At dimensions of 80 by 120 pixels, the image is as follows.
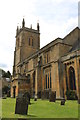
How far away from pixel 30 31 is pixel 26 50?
841cm

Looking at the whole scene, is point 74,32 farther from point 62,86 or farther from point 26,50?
point 26,50

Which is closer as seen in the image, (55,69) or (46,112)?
(46,112)

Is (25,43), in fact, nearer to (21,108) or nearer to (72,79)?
(72,79)

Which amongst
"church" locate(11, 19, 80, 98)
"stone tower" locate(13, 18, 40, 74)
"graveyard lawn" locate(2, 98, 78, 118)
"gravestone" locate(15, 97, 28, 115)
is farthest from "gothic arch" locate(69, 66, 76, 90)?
"stone tower" locate(13, 18, 40, 74)

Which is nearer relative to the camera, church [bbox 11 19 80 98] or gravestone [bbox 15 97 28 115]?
gravestone [bbox 15 97 28 115]

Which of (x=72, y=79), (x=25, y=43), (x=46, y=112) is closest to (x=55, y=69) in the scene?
(x=72, y=79)

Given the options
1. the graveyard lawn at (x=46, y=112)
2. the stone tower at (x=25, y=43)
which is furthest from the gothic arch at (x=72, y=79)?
the stone tower at (x=25, y=43)

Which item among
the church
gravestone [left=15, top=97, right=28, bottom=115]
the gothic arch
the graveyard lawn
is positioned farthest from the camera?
the church

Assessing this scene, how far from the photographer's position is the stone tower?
54.1 meters

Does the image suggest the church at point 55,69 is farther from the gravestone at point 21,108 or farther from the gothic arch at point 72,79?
the gravestone at point 21,108

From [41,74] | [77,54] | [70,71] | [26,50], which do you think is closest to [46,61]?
Result: [41,74]

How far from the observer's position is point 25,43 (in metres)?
55.5

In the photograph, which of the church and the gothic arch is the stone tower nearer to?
the church

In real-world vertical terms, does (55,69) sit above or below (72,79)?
above
